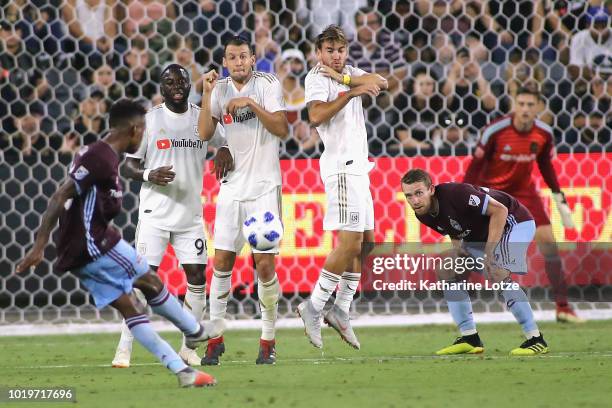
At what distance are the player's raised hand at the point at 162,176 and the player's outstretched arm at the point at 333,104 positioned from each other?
35.2 inches

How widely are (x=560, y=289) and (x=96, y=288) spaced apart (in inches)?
183

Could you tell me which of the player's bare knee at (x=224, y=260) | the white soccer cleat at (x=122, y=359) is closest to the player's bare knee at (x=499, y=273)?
the player's bare knee at (x=224, y=260)

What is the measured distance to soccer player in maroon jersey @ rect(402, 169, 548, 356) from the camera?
22.1 ft

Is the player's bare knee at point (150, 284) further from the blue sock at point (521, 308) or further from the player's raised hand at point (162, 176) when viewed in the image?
the blue sock at point (521, 308)

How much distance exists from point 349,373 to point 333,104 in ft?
5.24

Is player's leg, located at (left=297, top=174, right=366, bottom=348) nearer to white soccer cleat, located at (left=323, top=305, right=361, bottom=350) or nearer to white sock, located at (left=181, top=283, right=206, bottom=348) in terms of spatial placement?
white soccer cleat, located at (left=323, top=305, right=361, bottom=350)

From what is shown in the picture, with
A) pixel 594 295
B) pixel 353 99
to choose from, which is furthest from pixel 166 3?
pixel 594 295

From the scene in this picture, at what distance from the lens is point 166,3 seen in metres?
10.0

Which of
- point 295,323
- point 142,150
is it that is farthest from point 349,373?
point 295,323

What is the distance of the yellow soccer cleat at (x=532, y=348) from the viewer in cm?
690

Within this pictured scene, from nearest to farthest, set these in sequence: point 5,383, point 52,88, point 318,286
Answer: point 5,383
point 318,286
point 52,88

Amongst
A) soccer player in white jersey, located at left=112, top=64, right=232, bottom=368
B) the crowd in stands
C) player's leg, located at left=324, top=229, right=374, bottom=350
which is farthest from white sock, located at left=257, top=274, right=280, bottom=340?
the crowd in stands

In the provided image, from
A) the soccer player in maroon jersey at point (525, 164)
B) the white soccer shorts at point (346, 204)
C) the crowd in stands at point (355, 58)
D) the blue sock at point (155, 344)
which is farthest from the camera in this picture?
the crowd in stands at point (355, 58)

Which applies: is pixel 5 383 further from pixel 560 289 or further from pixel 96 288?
pixel 560 289
